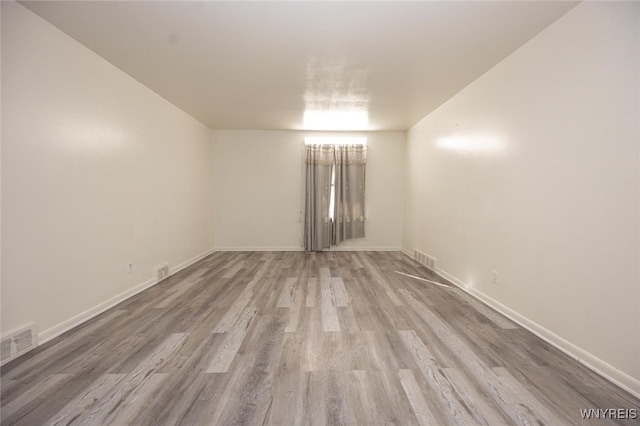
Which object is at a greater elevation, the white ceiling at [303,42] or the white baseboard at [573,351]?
the white ceiling at [303,42]

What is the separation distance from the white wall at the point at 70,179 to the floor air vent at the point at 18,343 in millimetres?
55

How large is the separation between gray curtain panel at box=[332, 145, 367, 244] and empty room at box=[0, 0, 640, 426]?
185cm

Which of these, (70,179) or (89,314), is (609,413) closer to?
(89,314)

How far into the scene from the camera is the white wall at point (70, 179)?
1834 mm

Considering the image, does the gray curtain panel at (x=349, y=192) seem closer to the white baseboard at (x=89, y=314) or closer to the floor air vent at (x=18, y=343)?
the white baseboard at (x=89, y=314)

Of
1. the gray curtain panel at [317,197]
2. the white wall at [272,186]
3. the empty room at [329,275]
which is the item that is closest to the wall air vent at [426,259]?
the empty room at [329,275]

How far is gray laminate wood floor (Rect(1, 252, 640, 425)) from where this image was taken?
137cm

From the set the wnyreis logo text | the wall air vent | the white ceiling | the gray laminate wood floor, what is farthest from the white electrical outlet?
the wnyreis logo text

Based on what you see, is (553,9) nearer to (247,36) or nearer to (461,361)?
(247,36)

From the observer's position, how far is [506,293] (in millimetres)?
2547

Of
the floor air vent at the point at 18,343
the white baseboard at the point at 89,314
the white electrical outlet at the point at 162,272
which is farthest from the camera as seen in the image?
the white electrical outlet at the point at 162,272

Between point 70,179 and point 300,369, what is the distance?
2.28m

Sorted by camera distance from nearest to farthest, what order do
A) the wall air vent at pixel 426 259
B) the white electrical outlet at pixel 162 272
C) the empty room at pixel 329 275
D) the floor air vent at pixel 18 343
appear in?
1. the empty room at pixel 329 275
2. the floor air vent at pixel 18 343
3. the white electrical outlet at pixel 162 272
4. the wall air vent at pixel 426 259

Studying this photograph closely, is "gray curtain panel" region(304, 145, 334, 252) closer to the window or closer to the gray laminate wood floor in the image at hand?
the window
